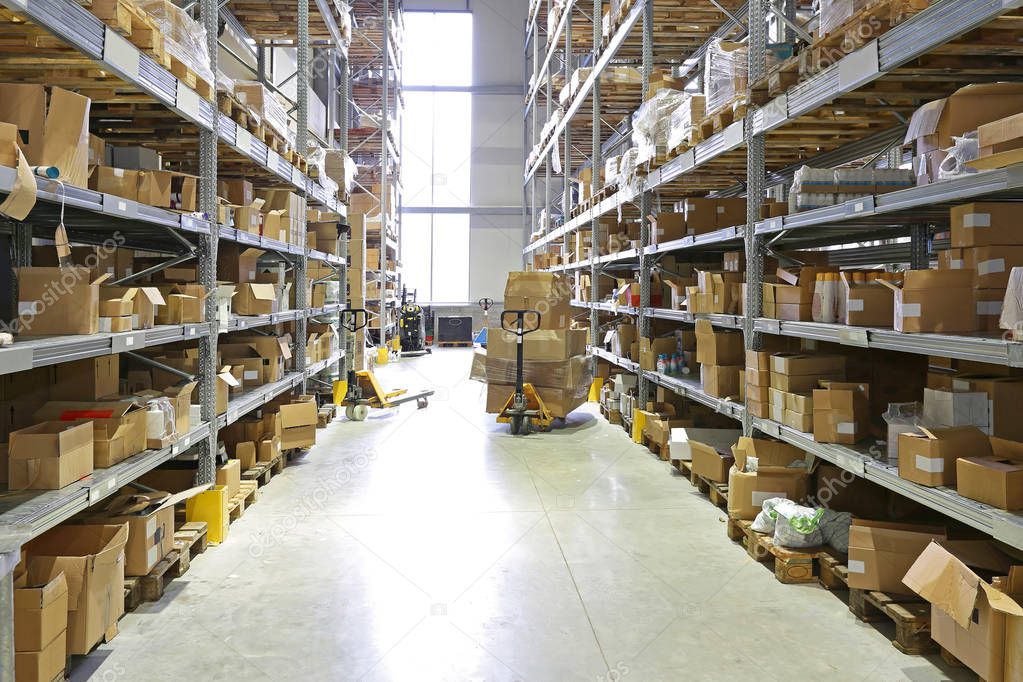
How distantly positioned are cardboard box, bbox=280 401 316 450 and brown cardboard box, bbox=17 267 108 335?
11.4ft

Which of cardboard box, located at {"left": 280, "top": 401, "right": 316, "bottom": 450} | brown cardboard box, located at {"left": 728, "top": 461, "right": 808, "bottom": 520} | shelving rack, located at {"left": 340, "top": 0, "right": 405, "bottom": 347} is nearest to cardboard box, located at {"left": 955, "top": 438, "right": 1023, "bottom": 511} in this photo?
brown cardboard box, located at {"left": 728, "top": 461, "right": 808, "bottom": 520}

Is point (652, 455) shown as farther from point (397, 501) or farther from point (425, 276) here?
point (425, 276)

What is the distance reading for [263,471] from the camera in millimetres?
5910

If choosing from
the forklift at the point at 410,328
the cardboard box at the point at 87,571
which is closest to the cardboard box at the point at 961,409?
the cardboard box at the point at 87,571

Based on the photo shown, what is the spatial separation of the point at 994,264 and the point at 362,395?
8.12 metres

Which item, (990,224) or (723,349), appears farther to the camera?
(723,349)

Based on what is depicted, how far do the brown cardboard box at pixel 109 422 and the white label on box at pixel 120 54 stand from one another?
1.66 m

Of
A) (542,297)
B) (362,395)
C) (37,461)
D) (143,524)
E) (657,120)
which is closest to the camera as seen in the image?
(37,461)

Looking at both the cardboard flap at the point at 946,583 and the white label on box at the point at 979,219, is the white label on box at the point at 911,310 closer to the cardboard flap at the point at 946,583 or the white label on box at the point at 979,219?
the white label on box at the point at 979,219

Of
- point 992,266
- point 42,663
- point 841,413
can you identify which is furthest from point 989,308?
point 42,663

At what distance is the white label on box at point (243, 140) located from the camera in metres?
5.21

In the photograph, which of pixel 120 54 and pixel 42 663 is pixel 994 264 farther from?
pixel 42 663

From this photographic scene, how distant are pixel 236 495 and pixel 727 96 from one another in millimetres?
4921

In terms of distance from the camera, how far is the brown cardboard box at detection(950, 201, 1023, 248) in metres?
3.16
